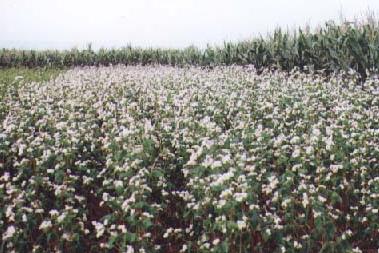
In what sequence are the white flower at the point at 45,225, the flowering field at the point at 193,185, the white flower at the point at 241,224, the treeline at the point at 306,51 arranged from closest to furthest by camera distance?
the white flower at the point at 241,224, the white flower at the point at 45,225, the flowering field at the point at 193,185, the treeline at the point at 306,51

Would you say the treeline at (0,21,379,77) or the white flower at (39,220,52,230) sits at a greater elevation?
the treeline at (0,21,379,77)

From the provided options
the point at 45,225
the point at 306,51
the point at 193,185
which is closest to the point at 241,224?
the point at 193,185

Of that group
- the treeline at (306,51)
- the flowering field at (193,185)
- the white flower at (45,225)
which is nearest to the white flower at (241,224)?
the flowering field at (193,185)

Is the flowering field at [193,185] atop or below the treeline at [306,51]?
below

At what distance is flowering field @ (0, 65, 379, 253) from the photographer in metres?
A: 6.07

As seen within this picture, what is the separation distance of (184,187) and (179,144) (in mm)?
907

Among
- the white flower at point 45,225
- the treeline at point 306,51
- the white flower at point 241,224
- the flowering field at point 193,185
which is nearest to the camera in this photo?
the white flower at point 241,224

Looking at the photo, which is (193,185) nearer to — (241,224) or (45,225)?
(241,224)

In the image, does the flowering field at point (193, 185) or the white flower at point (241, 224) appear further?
the flowering field at point (193, 185)

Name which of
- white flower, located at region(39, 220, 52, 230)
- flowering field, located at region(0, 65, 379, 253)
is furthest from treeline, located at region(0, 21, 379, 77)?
white flower, located at region(39, 220, 52, 230)

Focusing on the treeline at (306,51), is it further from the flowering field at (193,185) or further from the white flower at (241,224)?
the white flower at (241,224)

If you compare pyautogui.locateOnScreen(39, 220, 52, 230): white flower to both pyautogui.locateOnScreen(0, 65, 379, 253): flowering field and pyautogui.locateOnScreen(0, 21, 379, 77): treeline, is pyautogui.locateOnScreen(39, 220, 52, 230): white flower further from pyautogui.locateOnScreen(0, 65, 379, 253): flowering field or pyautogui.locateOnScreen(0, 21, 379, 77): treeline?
pyautogui.locateOnScreen(0, 21, 379, 77): treeline

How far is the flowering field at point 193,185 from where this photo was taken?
607 centimetres

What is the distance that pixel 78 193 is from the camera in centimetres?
794
